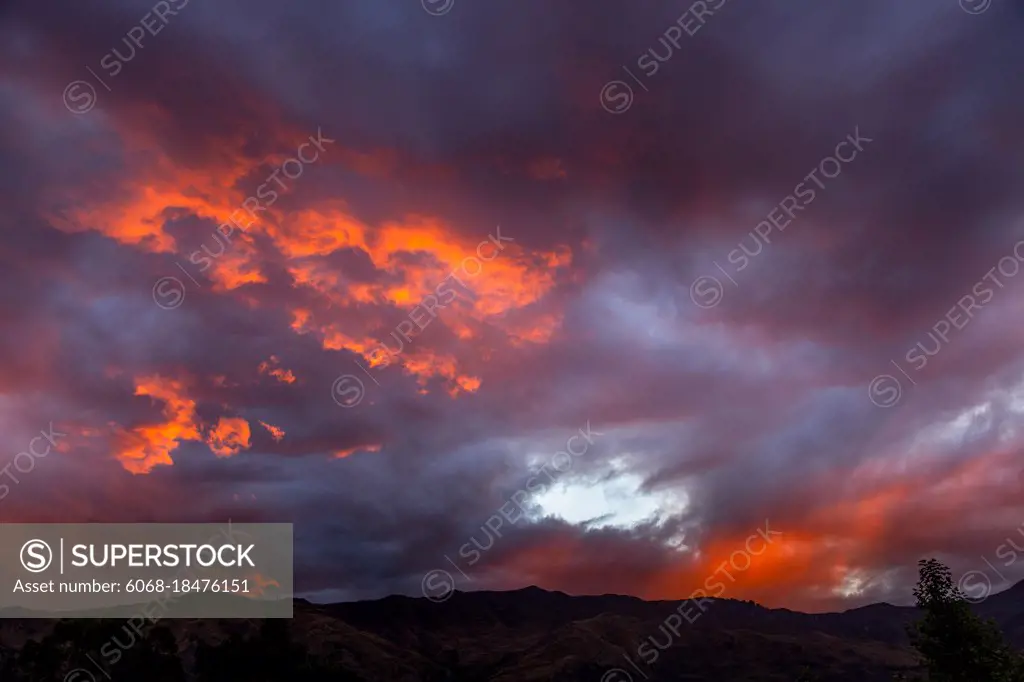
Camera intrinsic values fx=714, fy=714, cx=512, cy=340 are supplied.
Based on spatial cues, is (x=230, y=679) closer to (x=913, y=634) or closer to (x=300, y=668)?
(x=300, y=668)

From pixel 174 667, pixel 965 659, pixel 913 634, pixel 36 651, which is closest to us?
pixel 965 659

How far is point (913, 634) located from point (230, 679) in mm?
130197

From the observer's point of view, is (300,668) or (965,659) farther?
(300,668)

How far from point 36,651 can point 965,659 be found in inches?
4893

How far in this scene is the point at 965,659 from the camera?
41156 millimetres

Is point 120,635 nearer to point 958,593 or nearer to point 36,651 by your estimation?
point 36,651

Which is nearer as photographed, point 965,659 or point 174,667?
point 965,659

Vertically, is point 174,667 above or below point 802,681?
above

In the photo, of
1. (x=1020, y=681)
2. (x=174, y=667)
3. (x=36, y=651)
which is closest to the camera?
(x=1020, y=681)

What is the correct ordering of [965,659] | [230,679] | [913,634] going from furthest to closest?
1. [230,679]
2. [913,634]
3. [965,659]

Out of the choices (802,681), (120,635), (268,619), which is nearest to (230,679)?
(268,619)

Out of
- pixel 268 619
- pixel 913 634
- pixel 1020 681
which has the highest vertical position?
pixel 268 619

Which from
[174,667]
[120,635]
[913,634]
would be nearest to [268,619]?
[174,667]

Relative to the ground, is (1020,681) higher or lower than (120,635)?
lower
